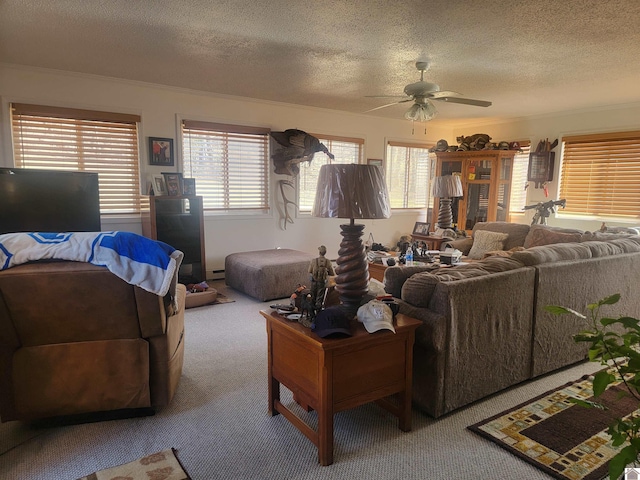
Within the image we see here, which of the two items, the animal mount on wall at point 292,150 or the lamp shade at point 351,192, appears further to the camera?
the animal mount on wall at point 292,150

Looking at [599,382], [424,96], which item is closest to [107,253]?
[599,382]

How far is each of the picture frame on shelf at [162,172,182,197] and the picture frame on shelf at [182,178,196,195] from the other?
1.9 inches

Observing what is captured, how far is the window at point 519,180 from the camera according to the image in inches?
258

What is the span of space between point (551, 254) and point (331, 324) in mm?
1675

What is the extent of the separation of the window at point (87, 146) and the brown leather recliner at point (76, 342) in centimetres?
295

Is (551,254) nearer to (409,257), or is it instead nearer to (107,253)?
(409,257)

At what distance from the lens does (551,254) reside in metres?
2.62

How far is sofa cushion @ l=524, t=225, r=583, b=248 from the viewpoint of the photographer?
4305 millimetres

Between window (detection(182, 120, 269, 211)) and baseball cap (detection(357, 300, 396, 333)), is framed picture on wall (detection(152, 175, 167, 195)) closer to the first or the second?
window (detection(182, 120, 269, 211))

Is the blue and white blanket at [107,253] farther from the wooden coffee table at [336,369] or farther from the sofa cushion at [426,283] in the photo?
the sofa cushion at [426,283]

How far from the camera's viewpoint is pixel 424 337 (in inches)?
83.0

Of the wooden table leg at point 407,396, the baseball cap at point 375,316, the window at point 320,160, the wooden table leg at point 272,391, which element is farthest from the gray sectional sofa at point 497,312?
the window at point 320,160

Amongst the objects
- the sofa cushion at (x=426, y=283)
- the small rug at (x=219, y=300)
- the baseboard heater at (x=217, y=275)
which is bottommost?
the small rug at (x=219, y=300)

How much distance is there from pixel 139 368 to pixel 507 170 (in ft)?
19.6
